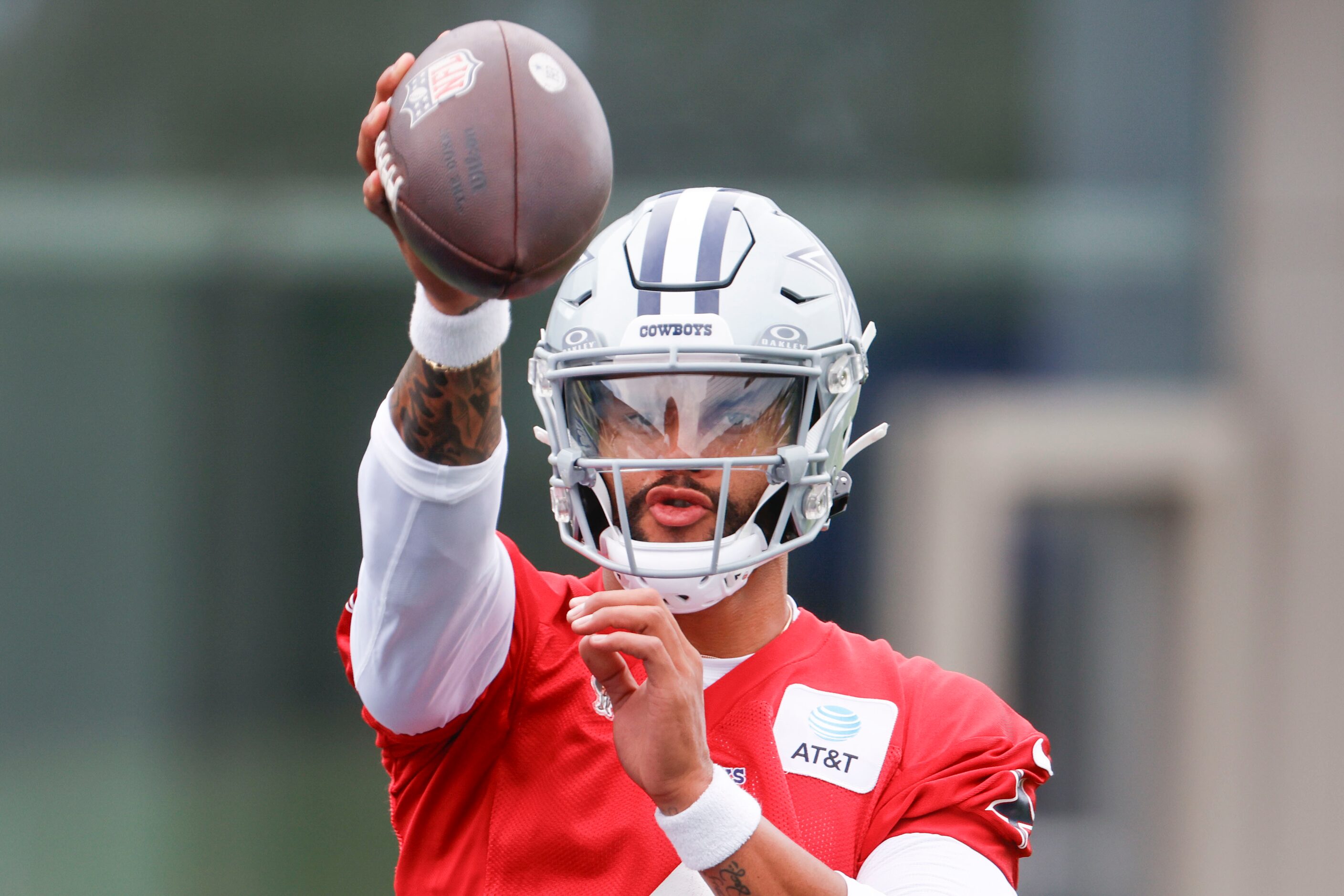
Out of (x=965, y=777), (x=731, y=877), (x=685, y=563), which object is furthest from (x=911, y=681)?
(x=731, y=877)

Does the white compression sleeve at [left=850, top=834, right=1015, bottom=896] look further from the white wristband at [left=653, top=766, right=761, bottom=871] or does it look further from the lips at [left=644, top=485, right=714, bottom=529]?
the lips at [left=644, top=485, right=714, bottom=529]

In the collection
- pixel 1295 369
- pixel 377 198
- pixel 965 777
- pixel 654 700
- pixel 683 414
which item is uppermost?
pixel 377 198

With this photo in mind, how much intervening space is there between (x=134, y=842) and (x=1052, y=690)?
347 cm

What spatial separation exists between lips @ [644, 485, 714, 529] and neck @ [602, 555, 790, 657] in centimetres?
15

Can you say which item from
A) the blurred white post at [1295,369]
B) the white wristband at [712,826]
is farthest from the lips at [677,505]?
the blurred white post at [1295,369]

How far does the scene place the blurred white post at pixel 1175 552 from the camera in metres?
4.92

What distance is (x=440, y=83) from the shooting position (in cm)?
146

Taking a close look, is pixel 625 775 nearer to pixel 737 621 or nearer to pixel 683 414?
pixel 737 621

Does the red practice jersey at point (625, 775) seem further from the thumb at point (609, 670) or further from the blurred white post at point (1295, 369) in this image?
the blurred white post at point (1295, 369)

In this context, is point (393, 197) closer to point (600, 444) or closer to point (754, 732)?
point (600, 444)

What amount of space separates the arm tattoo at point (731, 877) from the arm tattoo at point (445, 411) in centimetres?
52

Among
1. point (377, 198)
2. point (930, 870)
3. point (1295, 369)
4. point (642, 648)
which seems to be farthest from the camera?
point (1295, 369)

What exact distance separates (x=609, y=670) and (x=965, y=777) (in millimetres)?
548

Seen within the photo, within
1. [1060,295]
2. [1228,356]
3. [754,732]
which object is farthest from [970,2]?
[754,732]
